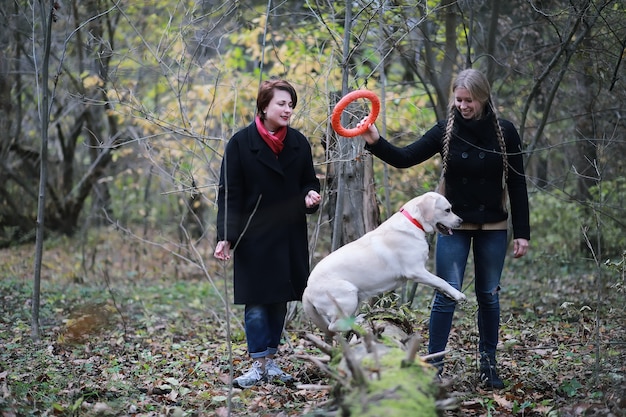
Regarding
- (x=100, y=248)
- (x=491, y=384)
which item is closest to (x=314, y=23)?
(x=491, y=384)

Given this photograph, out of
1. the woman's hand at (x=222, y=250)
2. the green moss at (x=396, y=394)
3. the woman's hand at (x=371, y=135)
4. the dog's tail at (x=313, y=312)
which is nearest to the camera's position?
the green moss at (x=396, y=394)

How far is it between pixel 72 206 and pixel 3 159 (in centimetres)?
201

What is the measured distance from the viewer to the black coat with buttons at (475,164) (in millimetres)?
4871

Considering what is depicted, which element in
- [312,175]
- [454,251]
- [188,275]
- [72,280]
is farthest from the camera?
[188,275]

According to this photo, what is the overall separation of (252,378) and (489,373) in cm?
176

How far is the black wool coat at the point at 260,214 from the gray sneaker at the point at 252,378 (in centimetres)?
52

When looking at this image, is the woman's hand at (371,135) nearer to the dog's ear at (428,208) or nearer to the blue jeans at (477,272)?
the dog's ear at (428,208)

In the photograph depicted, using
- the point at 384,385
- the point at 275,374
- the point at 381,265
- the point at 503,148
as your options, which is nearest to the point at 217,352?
the point at 275,374

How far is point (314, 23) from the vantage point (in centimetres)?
921

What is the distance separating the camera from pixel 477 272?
16.4 ft

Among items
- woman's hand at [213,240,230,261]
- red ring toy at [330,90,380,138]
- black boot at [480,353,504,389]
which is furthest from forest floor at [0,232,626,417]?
red ring toy at [330,90,380,138]

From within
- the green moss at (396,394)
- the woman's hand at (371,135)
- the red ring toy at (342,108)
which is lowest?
the green moss at (396,394)

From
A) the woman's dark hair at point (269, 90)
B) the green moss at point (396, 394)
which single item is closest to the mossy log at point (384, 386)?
the green moss at point (396, 394)

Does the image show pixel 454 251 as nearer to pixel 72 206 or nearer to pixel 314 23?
pixel 314 23
